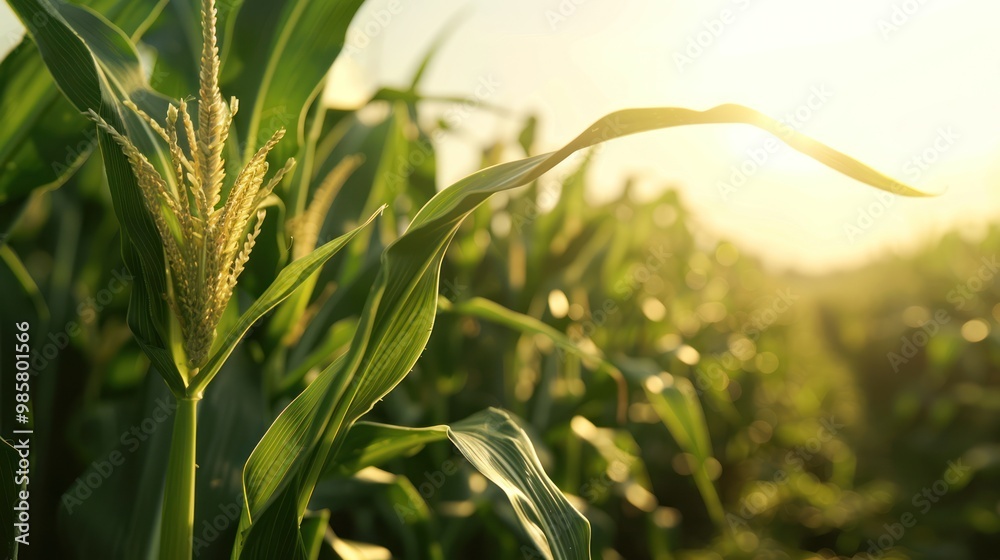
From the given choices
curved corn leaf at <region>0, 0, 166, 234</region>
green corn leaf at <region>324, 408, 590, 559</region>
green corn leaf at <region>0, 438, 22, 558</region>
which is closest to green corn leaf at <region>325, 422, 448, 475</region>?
green corn leaf at <region>324, 408, 590, 559</region>

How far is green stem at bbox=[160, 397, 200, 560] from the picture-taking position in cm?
47

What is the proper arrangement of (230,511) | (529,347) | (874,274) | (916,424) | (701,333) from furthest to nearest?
(874,274)
(916,424)
(701,333)
(529,347)
(230,511)

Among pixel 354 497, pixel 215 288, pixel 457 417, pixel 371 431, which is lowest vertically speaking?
pixel 457 417

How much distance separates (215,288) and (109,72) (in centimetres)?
22

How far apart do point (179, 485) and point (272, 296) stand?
15cm

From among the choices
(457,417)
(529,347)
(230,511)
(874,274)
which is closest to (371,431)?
(230,511)

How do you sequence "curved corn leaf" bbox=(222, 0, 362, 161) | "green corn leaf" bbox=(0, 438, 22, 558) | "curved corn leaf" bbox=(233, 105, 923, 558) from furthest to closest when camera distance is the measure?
"curved corn leaf" bbox=(222, 0, 362, 161), "green corn leaf" bbox=(0, 438, 22, 558), "curved corn leaf" bbox=(233, 105, 923, 558)

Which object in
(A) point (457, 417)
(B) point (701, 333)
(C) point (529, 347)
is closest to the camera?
(A) point (457, 417)

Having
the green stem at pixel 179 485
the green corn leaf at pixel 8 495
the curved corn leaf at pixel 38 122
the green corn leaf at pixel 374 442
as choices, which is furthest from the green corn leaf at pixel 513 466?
the curved corn leaf at pixel 38 122

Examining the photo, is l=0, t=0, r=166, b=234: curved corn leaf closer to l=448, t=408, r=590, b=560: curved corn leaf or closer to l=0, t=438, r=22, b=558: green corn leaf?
l=0, t=438, r=22, b=558: green corn leaf

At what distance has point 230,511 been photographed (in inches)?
25.9

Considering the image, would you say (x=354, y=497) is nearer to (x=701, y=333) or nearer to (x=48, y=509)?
(x=48, y=509)

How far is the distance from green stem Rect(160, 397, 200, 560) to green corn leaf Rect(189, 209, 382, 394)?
26mm

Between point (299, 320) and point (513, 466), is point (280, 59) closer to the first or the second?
point (299, 320)
